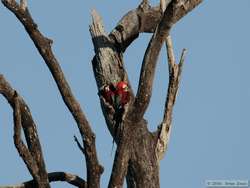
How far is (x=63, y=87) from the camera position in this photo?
9.02 m

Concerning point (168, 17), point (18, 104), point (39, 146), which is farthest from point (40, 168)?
point (168, 17)

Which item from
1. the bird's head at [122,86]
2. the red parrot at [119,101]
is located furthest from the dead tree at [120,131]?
the bird's head at [122,86]

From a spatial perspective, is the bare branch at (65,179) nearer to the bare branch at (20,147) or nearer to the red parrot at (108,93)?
the bare branch at (20,147)

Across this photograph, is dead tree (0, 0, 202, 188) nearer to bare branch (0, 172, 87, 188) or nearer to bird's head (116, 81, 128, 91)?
bare branch (0, 172, 87, 188)

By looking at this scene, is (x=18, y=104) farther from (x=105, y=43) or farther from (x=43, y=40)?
(x=105, y=43)

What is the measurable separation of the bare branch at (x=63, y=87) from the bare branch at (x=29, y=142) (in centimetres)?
54

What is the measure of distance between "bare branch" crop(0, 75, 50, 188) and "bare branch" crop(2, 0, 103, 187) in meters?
0.54

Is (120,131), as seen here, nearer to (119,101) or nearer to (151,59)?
(151,59)

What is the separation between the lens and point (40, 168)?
9.21 metres

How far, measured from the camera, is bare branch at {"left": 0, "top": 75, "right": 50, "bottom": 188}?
8922 mm

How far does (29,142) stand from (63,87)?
848 millimetres

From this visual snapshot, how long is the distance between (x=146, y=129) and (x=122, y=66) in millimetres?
1319

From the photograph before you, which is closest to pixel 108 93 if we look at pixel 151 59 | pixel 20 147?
pixel 151 59

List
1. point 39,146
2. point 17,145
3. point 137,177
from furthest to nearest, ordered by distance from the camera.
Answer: point 137,177 < point 39,146 < point 17,145
